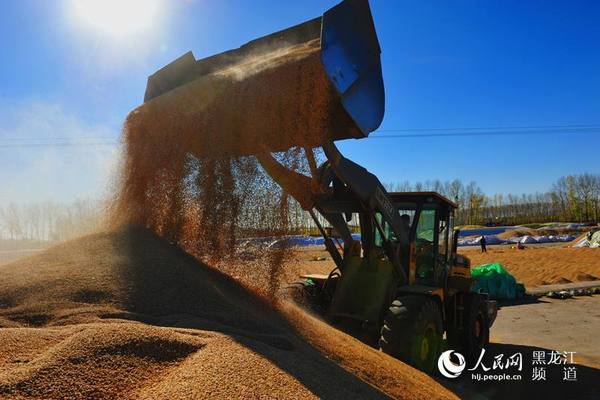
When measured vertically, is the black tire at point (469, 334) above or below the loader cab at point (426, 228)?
below

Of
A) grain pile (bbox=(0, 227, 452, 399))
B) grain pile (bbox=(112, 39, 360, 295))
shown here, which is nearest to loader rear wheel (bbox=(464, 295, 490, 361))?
grain pile (bbox=(0, 227, 452, 399))

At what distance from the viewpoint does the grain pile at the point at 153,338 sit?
2.40 meters

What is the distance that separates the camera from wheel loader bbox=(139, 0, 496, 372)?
15.7ft

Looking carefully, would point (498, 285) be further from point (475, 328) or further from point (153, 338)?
point (153, 338)

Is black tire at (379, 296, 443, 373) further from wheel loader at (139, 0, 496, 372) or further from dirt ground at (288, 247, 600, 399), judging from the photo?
dirt ground at (288, 247, 600, 399)

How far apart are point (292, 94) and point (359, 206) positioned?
1.97 metres

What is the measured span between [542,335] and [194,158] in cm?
770

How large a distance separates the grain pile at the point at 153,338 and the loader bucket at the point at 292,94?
4.72 feet

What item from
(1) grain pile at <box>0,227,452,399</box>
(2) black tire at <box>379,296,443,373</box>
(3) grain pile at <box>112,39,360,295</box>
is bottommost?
(2) black tire at <box>379,296,443,373</box>

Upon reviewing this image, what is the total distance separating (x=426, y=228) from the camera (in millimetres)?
6855

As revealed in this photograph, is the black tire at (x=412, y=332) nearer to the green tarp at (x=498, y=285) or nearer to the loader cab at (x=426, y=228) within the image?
the loader cab at (x=426, y=228)

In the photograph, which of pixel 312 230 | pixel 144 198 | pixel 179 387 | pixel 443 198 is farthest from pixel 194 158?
pixel 443 198

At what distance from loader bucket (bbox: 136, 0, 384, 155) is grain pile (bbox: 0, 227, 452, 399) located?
1440 millimetres

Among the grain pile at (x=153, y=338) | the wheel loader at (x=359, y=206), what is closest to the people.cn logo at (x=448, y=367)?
the wheel loader at (x=359, y=206)
